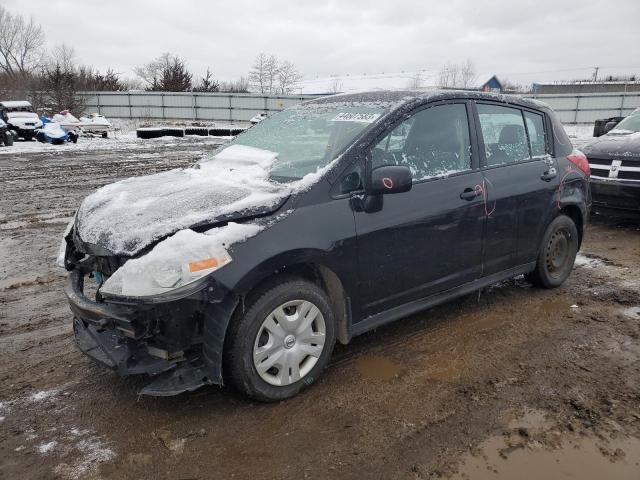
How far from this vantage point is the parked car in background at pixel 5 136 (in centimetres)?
1967

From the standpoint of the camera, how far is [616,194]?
695 centimetres

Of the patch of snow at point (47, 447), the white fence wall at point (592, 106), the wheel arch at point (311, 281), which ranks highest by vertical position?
the white fence wall at point (592, 106)

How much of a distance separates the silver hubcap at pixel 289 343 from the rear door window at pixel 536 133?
2689mm

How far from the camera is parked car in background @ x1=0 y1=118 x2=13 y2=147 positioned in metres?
19.7

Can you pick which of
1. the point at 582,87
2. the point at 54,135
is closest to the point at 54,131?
the point at 54,135

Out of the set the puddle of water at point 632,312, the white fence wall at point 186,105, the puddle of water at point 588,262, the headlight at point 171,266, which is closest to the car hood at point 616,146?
the puddle of water at point 588,262

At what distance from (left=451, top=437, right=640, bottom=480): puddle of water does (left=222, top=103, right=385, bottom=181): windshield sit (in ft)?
6.31

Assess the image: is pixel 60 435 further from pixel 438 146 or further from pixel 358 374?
pixel 438 146

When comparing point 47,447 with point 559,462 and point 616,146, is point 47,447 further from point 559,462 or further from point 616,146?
point 616,146

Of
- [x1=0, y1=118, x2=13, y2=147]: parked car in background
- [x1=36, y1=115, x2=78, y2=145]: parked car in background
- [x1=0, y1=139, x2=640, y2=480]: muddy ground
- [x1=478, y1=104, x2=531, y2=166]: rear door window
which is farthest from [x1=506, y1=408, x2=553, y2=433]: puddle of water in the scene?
[x1=36, y1=115, x2=78, y2=145]: parked car in background

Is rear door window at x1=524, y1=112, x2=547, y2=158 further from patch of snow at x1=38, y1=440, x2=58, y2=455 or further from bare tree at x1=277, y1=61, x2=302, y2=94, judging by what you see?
bare tree at x1=277, y1=61, x2=302, y2=94

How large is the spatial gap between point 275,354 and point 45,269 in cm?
375

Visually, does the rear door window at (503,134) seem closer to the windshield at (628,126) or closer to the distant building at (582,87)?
the windshield at (628,126)

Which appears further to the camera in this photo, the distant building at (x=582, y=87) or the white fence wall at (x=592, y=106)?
the distant building at (x=582, y=87)
